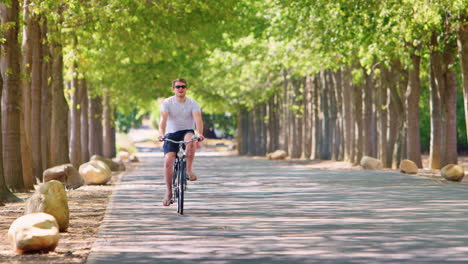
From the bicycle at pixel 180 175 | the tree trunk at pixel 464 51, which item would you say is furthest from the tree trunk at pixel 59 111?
the bicycle at pixel 180 175

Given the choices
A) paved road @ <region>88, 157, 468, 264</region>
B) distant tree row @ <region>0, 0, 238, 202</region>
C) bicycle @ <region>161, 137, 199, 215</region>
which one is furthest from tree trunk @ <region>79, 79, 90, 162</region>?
bicycle @ <region>161, 137, 199, 215</region>

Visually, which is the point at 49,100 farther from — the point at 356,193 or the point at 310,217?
the point at 310,217

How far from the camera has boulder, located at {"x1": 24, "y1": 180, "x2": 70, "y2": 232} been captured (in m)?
12.9

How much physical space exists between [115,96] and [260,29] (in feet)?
49.8

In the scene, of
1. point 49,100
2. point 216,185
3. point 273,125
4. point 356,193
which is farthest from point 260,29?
point 273,125

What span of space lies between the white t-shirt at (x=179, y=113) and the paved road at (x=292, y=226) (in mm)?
1336

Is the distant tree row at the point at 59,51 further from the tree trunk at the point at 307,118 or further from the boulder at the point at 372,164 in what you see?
the tree trunk at the point at 307,118

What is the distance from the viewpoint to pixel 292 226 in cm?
1348

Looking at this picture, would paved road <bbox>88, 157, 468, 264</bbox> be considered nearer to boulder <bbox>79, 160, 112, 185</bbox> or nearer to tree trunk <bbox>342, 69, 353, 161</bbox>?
boulder <bbox>79, 160, 112, 185</bbox>

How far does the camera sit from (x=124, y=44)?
107ft

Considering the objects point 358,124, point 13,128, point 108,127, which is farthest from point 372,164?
point 108,127

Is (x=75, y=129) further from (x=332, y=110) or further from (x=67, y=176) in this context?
(x=332, y=110)

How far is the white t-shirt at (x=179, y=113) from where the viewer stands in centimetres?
1584

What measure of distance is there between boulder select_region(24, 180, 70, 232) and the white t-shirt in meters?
3.08
